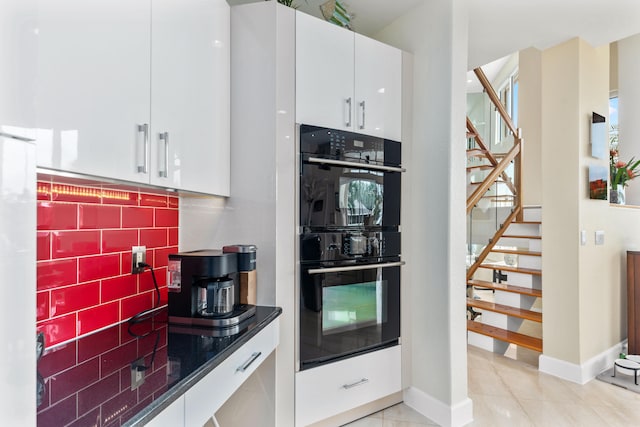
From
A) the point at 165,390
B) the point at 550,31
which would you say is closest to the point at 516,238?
the point at 550,31

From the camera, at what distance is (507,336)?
3.20 meters

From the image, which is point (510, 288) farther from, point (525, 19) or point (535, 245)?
point (525, 19)

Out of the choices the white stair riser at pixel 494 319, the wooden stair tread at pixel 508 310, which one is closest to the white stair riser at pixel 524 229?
the wooden stair tread at pixel 508 310

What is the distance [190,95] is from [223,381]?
111 centimetres

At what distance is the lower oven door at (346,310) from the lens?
187 cm

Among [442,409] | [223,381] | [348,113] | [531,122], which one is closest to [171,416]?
[223,381]

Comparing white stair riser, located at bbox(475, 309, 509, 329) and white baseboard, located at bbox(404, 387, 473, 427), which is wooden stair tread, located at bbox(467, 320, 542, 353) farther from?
white baseboard, located at bbox(404, 387, 473, 427)

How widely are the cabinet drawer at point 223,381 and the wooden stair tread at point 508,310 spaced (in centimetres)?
258

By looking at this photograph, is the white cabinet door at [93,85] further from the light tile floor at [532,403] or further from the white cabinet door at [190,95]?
the light tile floor at [532,403]

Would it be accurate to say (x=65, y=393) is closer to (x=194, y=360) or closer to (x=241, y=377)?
(x=194, y=360)

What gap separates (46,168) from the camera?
2.78 ft

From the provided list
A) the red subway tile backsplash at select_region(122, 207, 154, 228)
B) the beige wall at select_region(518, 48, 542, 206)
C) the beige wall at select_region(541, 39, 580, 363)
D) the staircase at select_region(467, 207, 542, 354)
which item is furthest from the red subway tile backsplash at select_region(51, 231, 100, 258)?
the beige wall at select_region(518, 48, 542, 206)

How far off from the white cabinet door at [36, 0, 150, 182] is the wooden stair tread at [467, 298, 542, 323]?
329 cm

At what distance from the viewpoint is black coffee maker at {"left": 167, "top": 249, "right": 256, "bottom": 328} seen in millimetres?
1451
